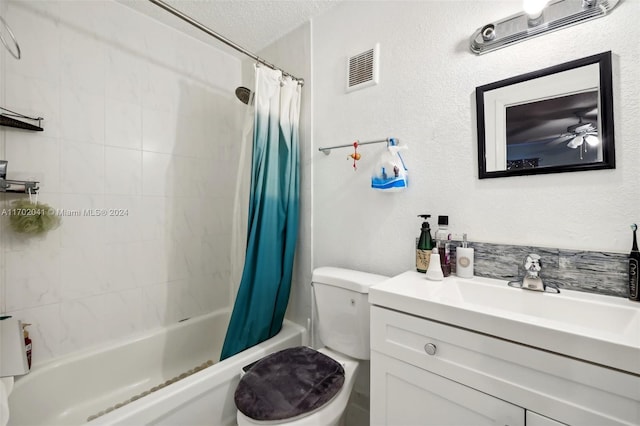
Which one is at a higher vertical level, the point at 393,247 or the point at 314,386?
the point at 393,247

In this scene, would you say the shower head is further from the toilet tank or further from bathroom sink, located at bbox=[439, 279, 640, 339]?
bathroom sink, located at bbox=[439, 279, 640, 339]

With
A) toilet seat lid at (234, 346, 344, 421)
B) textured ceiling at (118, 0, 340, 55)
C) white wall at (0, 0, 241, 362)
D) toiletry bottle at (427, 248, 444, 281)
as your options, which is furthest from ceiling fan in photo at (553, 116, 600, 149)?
white wall at (0, 0, 241, 362)

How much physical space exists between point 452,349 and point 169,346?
5.63 feet

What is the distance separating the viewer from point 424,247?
1.09 meters

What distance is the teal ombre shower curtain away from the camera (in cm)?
140

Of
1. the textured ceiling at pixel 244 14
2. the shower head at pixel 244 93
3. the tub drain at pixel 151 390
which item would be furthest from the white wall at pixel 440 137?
the tub drain at pixel 151 390

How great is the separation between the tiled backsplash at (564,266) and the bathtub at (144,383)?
112 centimetres

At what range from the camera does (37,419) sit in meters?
1.14

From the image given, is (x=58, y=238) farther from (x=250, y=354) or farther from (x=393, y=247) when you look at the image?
(x=393, y=247)

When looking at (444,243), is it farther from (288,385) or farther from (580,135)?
(288,385)

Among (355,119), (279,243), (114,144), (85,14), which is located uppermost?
(85,14)

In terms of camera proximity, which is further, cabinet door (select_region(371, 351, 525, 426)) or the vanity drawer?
cabinet door (select_region(371, 351, 525, 426))

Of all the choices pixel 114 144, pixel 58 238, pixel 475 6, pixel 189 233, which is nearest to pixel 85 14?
pixel 114 144

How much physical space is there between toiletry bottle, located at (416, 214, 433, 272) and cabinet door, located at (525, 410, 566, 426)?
1.75 ft
